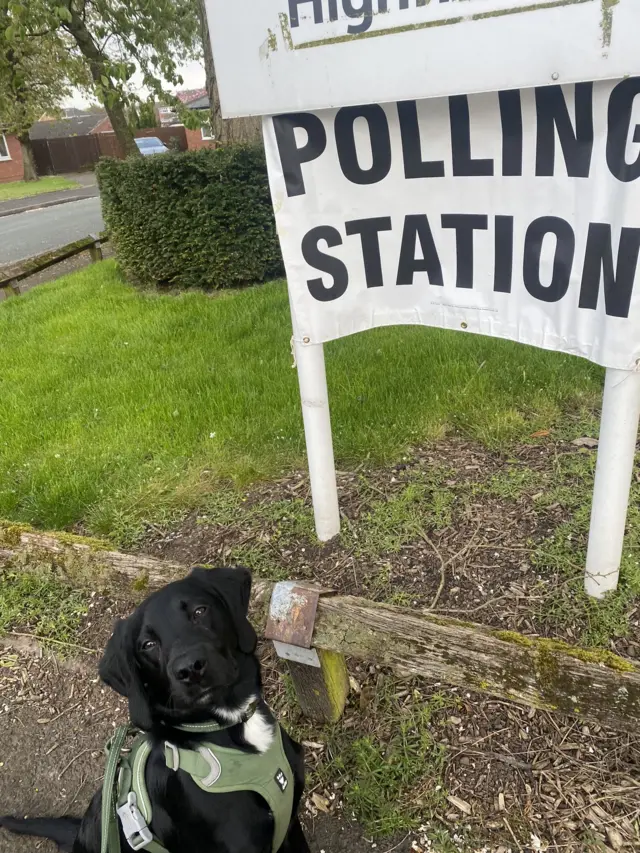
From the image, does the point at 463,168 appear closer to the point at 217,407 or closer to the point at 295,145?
the point at 295,145

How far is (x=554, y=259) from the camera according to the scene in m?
2.14

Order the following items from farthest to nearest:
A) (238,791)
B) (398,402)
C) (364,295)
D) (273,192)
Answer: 1. (398,402)
2. (364,295)
3. (273,192)
4. (238,791)

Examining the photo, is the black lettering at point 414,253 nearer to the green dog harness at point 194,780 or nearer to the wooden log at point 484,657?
the wooden log at point 484,657

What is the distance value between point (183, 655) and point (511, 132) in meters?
1.96

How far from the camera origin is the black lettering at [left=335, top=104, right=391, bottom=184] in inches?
89.2

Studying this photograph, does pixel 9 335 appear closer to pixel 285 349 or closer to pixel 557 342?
pixel 285 349

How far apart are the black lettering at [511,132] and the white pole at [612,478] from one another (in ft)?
2.59

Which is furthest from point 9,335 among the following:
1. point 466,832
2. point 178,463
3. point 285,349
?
point 466,832

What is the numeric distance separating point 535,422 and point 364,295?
186 centimetres

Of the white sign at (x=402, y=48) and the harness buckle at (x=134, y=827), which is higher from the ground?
the white sign at (x=402, y=48)

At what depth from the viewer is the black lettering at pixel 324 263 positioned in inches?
97.7

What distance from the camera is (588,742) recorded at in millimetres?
2254

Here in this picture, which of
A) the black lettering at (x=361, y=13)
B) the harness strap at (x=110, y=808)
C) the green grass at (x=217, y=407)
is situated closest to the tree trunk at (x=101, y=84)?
the green grass at (x=217, y=407)

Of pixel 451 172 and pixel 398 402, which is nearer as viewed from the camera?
pixel 451 172
